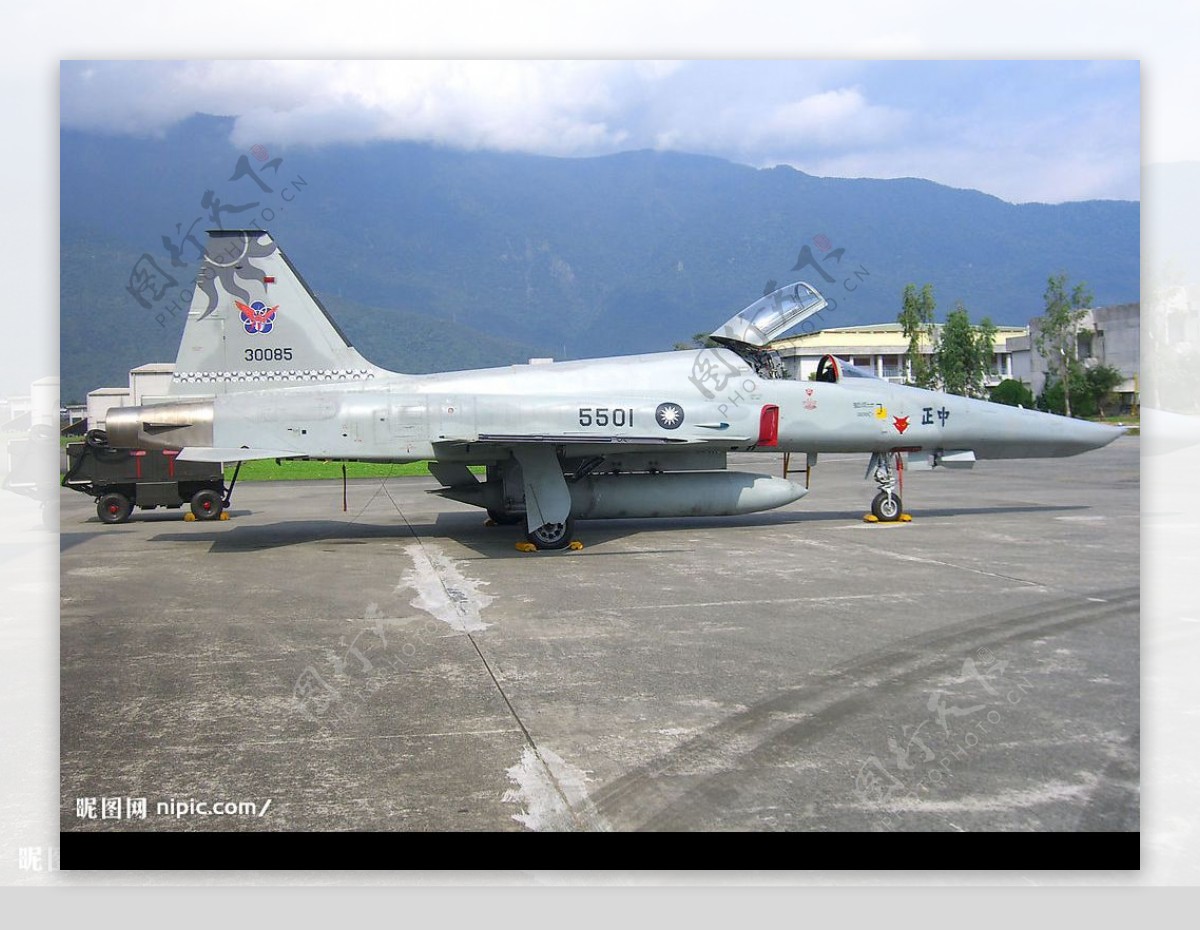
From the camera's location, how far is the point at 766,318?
46.4ft

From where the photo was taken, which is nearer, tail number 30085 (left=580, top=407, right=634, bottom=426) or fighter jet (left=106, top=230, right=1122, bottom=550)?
fighter jet (left=106, top=230, right=1122, bottom=550)

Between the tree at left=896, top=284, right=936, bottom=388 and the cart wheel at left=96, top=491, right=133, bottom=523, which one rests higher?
the tree at left=896, top=284, right=936, bottom=388

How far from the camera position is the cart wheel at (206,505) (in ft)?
58.3

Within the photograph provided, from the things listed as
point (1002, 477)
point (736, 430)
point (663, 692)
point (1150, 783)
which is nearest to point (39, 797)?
point (663, 692)

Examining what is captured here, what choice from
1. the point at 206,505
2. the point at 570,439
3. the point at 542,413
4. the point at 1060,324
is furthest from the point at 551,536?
the point at 1060,324

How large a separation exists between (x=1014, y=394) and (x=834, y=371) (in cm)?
3003

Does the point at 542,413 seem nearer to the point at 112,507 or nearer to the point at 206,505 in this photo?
the point at 206,505

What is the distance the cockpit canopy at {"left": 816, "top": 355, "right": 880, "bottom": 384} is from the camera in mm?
14789

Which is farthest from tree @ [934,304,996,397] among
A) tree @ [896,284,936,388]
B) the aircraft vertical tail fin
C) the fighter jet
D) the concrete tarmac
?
the aircraft vertical tail fin

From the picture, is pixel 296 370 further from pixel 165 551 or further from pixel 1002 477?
pixel 1002 477

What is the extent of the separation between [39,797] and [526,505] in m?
8.49

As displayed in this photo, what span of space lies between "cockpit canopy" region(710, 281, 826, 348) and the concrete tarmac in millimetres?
3226

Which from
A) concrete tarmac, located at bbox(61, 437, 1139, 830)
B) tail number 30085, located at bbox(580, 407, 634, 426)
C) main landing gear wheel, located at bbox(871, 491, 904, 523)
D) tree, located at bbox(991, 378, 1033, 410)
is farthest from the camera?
tree, located at bbox(991, 378, 1033, 410)

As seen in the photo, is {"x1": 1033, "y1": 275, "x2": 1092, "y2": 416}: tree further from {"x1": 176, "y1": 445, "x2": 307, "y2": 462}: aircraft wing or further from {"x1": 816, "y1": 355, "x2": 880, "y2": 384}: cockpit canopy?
{"x1": 176, "y1": 445, "x2": 307, "y2": 462}: aircraft wing
